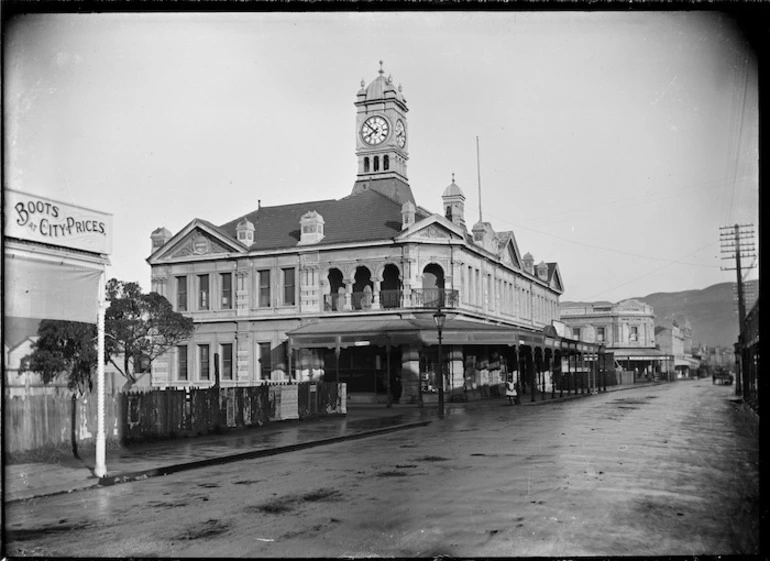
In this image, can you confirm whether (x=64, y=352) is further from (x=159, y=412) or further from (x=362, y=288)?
(x=362, y=288)

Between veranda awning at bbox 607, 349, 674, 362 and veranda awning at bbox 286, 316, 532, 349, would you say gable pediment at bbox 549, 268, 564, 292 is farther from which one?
veranda awning at bbox 286, 316, 532, 349

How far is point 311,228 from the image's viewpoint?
4203 cm

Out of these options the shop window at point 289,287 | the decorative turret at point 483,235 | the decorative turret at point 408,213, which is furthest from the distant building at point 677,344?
the shop window at point 289,287

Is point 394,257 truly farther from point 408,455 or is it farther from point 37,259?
point 37,259

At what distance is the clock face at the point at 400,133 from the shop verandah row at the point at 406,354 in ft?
43.4

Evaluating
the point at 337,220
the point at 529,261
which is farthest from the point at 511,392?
the point at 529,261

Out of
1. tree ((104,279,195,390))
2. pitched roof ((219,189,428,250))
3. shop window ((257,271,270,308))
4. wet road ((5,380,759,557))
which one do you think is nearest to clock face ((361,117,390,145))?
pitched roof ((219,189,428,250))

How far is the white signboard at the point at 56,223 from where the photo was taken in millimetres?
11188

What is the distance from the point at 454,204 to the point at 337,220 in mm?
6411

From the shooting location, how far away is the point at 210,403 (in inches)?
832

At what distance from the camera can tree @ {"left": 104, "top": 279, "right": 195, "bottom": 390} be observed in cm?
3388

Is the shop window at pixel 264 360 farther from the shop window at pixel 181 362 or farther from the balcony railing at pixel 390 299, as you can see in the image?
the balcony railing at pixel 390 299

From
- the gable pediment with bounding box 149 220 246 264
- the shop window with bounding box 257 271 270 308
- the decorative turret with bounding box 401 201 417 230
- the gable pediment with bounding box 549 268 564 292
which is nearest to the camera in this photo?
the decorative turret with bounding box 401 201 417 230

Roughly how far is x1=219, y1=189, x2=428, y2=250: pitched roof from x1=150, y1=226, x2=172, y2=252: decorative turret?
10.6ft
